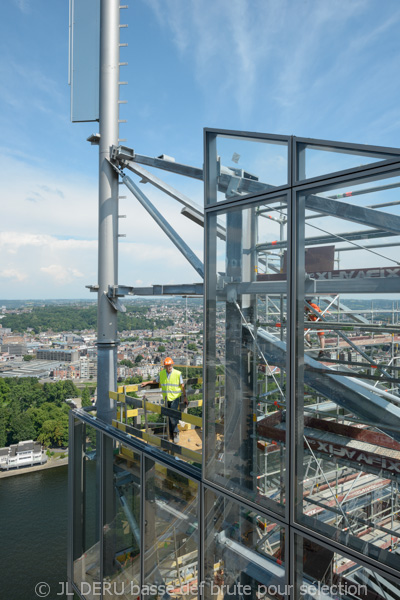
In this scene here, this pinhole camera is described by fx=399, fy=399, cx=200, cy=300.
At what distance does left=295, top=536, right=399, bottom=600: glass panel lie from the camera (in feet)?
8.92

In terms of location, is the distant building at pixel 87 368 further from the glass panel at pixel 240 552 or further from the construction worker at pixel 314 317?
the construction worker at pixel 314 317

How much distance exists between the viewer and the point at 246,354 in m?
3.86

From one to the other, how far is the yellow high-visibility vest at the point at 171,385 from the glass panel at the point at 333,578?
13.2 ft

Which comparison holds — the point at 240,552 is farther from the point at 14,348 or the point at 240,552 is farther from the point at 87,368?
the point at 14,348

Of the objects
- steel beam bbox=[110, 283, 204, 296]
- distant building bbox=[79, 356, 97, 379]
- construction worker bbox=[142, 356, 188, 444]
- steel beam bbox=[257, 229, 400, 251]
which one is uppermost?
steel beam bbox=[257, 229, 400, 251]

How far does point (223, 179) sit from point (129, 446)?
368 cm

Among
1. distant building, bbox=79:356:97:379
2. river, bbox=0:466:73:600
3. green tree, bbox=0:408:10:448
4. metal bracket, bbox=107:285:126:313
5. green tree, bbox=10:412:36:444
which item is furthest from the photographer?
distant building, bbox=79:356:97:379

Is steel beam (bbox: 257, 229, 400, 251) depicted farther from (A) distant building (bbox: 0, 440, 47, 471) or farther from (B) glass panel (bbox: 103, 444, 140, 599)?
(A) distant building (bbox: 0, 440, 47, 471)

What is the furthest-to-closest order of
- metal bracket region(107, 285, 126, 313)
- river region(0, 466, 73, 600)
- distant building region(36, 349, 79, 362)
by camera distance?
1. distant building region(36, 349, 79, 362)
2. river region(0, 466, 73, 600)
3. metal bracket region(107, 285, 126, 313)

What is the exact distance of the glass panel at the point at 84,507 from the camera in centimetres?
666

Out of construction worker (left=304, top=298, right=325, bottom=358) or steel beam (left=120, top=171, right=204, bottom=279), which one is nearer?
construction worker (left=304, top=298, right=325, bottom=358)

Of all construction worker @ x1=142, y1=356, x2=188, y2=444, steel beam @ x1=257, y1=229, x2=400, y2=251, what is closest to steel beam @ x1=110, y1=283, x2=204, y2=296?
construction worker @ x1=142, y1=356, x2=188, y2=444
